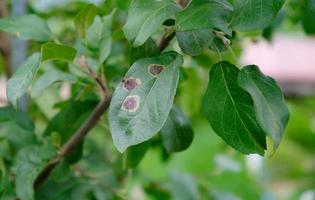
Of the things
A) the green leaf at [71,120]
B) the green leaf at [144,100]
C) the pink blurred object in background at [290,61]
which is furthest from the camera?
the pink blurred object in background at [290,61]

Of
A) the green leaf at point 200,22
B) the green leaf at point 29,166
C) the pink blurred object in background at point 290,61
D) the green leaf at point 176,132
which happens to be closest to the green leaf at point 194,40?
the green leaf at point 200,22

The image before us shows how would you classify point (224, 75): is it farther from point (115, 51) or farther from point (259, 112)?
point (115, 51)

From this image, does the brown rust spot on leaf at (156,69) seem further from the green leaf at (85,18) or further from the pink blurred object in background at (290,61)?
the pink blurred object in background at (290,61)

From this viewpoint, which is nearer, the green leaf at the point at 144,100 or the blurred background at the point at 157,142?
the green leaf at the point at 144,100

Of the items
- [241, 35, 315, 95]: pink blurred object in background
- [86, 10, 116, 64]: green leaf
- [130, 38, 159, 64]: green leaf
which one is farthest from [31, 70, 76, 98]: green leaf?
[241, 35, 315, 95]: pink blurred object in background

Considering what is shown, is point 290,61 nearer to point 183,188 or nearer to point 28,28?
point 183,188

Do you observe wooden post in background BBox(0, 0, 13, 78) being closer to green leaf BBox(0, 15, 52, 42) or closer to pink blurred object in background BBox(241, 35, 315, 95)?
green leaf BBox(0, 15, 52, 42)

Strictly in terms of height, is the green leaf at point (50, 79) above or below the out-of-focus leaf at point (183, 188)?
above

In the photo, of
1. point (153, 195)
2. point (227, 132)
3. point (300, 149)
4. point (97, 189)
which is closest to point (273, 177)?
point (300, 149)
